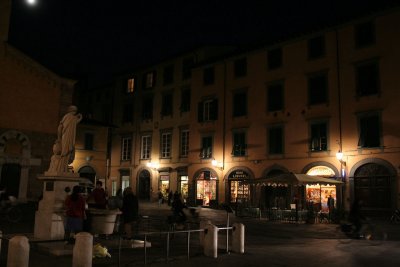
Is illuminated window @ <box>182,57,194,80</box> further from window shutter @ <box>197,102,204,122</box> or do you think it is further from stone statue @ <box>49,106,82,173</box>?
→ stone statue @ <box>49,106,82,173</box>

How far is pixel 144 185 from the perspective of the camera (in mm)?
42781

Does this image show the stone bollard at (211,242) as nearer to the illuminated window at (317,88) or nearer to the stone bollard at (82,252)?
the stone bollard at (82,252)

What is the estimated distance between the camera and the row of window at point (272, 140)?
26.7 m

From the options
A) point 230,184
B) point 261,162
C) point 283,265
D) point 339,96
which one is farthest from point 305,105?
point 283,265

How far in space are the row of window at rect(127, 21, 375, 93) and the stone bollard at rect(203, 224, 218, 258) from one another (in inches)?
803

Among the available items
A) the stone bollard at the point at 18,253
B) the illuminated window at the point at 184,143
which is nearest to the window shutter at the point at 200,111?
the illuminated window at the point at 184,143

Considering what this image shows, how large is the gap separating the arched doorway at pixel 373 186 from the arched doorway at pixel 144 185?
68.9 feet

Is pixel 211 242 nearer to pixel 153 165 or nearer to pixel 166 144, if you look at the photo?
pixel 166 144

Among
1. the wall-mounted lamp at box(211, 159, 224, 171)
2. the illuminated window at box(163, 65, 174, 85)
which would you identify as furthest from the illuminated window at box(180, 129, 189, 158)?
the illuminated window at box(163, 65, 174, 85)

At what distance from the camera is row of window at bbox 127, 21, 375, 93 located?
27.6 metres

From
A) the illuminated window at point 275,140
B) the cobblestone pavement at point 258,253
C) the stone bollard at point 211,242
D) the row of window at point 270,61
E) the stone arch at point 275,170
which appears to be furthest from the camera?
the illuminated window at point 275,140

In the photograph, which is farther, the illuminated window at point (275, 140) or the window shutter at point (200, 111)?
the window shutter at point (200, 111)

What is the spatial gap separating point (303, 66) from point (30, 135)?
18.7 metres

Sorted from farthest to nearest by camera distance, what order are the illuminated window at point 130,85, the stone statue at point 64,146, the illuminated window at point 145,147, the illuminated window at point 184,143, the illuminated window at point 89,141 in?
the illuminated window at point 130,85 < the illuminated window at point 145,147 < the illuminated window at point 89,141 < the illuminated window at point 184,143 < the stone statue at point 64,146
